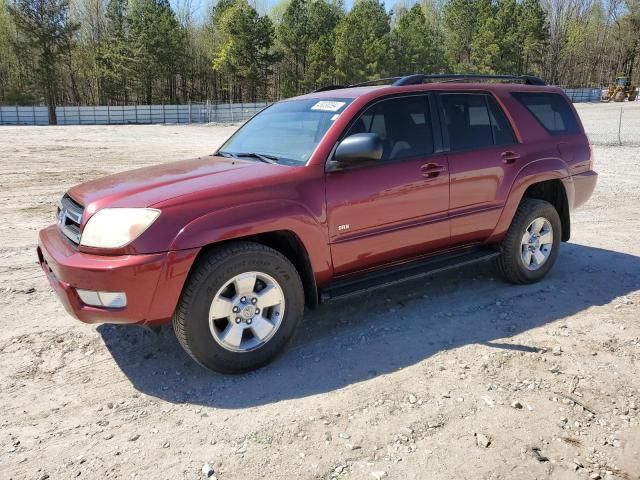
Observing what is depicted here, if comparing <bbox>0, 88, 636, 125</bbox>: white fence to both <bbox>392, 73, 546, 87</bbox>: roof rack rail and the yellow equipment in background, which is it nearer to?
<bbox>392, 73, 546, 87</bbox>: roof rack rail

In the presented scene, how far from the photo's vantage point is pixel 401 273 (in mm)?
4094

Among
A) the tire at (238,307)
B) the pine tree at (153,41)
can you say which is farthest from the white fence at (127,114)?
the tire at (238,307)

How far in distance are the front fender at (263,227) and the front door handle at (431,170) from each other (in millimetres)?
1007

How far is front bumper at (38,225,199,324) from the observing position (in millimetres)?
3010

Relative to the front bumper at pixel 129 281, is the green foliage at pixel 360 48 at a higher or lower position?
higher

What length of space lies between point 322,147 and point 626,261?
Result: 3923 mm

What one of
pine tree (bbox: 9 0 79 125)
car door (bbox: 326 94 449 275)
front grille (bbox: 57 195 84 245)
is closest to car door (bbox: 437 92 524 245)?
car door (bbox: 326 94 449 275)

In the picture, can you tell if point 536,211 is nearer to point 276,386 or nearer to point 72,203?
point 276,386

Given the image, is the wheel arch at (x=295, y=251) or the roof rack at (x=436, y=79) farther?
the roof rack at (x=436, y=79)

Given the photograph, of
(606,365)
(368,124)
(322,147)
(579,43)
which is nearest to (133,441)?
(322,147)

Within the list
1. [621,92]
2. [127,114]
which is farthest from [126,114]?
[621,92]

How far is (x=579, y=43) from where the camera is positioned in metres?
74.9

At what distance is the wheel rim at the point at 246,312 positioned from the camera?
333 cm

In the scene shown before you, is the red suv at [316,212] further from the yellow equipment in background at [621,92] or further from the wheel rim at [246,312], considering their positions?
the yellow equipment in background at [621,92]
